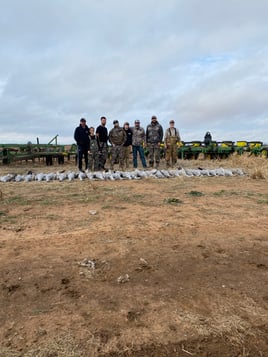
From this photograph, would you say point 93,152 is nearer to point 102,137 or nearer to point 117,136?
point 102,137

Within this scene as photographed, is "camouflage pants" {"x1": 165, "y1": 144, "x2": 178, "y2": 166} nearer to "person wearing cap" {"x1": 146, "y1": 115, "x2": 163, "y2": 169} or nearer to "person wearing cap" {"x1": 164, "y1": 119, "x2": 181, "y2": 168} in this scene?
"person wearing cap" {"x1": 164, "y1": 119, "x2": 181, "y2": 168}

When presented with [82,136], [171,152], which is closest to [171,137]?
[171,152]

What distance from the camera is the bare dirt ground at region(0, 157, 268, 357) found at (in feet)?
7.11

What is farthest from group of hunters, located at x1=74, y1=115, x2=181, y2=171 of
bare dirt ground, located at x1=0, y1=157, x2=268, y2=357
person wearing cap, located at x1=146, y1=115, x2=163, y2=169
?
bare dirt ground, located at x1=0, y1=157, x2=268, y2=357

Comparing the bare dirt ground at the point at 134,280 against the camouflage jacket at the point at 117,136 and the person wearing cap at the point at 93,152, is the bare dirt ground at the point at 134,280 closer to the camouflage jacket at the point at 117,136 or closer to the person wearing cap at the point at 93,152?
the person wearing cap at the point at 93,152

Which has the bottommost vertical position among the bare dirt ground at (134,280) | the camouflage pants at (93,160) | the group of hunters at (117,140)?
the bare dirt ground at (134,280)

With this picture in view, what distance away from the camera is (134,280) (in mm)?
2961

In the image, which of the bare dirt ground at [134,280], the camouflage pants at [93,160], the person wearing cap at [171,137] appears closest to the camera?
the bare dirt ground at [134,280]

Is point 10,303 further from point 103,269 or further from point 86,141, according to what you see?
point 86,141

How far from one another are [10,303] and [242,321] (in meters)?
1.77

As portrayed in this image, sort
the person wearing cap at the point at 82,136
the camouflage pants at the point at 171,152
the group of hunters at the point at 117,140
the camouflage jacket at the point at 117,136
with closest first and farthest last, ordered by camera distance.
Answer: the person wearing cap at the point at 82,136 < the group of hunters at the point at 117,140 < the camouflage jacket at the point at 117,136 < the camouflage pants at the point at 171,152

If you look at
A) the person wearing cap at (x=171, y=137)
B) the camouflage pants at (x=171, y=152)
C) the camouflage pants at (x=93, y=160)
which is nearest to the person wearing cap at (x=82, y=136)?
the camouflage pants at (x=93, y=160)

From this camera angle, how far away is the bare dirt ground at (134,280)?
7.11ft

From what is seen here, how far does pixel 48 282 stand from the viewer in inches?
115
